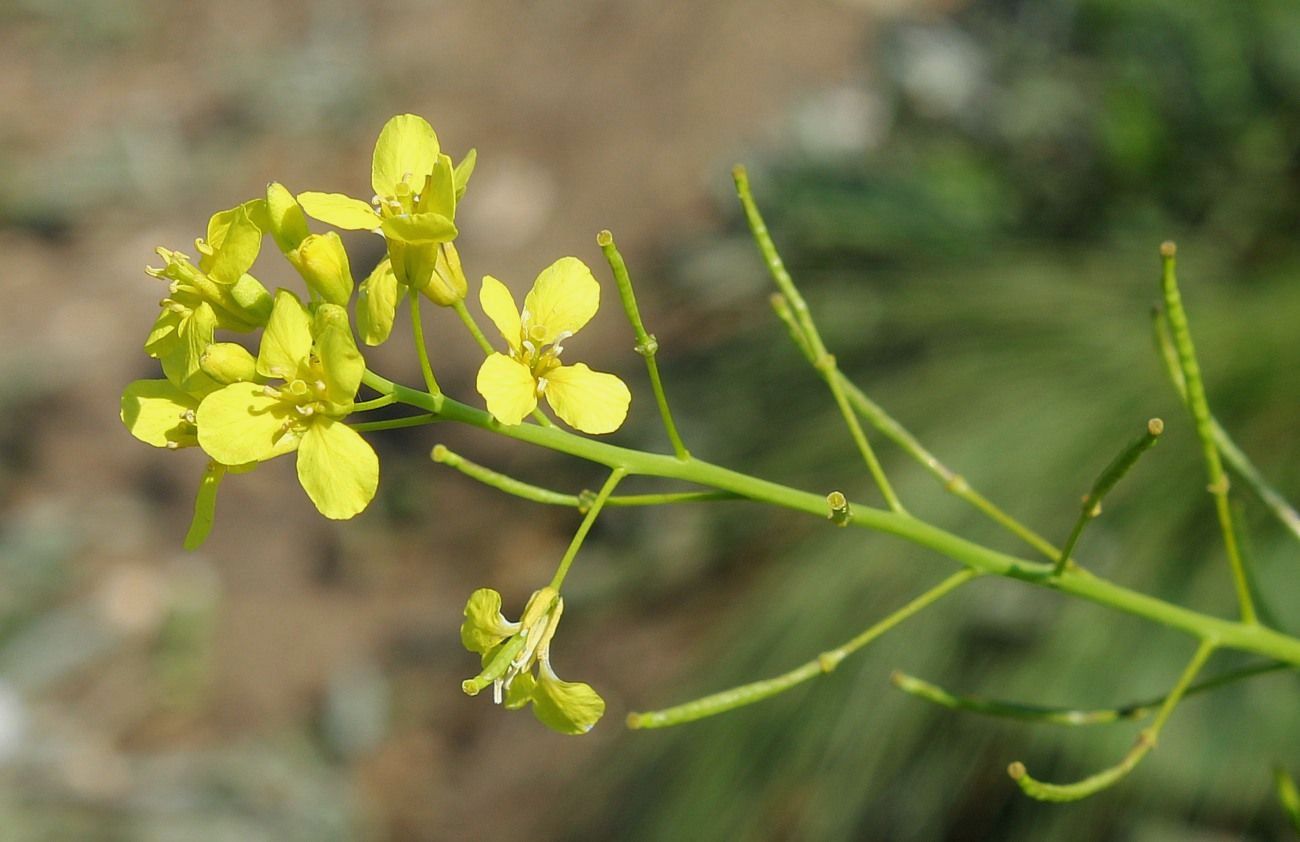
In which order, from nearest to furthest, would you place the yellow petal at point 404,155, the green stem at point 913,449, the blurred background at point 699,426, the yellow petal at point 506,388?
1. the yellow petal at point 506,388
2. the yellow petal at point 404,155
3. the green stem at point 913,449
4. the blurred background at point 699,426

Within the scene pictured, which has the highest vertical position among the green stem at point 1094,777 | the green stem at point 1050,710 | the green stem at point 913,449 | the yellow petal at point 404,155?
the yellow petal at point 404,155

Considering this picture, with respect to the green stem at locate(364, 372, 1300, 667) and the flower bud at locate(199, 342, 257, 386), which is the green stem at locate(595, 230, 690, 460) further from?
the flower bud at locate(199, 342, 257, 386)

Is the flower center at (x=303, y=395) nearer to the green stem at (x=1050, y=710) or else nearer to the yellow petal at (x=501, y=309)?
the yellow petal at (x=501, y=309)

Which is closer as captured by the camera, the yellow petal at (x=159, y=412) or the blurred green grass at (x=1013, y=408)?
the yellow petal at (x=159, y=412)

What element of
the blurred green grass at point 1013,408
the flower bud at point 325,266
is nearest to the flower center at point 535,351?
the flower bud at point 325,266

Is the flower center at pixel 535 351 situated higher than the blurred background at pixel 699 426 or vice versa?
the blurred background at pixel 699 426
